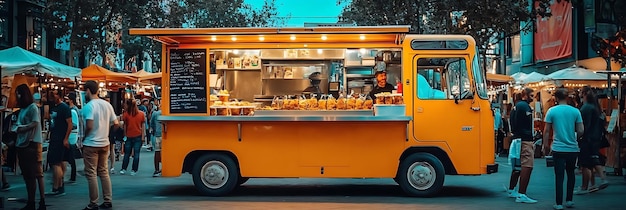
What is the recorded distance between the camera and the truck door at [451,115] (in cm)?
1285

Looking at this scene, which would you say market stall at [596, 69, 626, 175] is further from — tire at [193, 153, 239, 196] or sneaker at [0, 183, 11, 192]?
sneaker at [0, 183, 11, 192]

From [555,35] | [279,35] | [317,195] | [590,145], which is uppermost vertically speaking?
[555,35]

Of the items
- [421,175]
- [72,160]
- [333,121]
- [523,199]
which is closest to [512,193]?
[523,199]

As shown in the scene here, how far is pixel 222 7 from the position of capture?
51.7 m

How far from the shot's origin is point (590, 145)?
13.9 meters

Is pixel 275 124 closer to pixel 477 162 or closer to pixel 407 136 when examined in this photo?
pixel 407 136

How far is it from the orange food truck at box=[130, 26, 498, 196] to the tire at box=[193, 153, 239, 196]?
0.02 metres

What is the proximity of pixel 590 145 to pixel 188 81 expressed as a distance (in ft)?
22.5

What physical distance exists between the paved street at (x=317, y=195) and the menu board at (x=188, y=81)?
1.47 meters

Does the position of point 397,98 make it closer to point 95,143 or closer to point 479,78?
point 479,78

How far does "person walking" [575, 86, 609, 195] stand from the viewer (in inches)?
541

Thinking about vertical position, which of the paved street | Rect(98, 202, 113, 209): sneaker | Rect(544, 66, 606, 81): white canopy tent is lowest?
the paved street

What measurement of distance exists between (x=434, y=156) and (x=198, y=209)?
12.8ft

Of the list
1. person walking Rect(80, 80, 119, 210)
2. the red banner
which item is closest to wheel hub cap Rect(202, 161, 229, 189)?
person walking Rect(80, 80, 119, 210)
